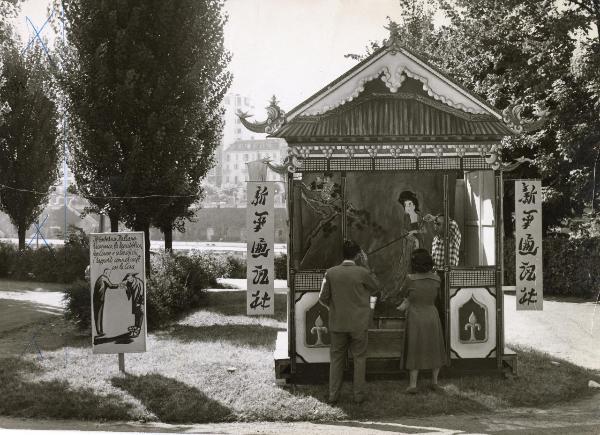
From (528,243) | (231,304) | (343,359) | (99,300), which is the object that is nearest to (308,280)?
(343,359)

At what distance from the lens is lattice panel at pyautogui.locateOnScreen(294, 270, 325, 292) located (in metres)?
8.85

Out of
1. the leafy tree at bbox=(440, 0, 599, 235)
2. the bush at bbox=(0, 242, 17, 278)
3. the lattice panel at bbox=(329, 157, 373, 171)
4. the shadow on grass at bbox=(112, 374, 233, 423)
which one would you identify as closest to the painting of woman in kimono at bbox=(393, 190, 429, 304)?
the lattice panel at bbox=(329, 157, 373, 171)

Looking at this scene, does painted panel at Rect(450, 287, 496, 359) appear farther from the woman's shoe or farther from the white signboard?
the white signboard

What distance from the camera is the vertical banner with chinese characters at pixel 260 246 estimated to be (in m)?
8.91

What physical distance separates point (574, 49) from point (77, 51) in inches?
496

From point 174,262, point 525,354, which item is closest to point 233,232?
point 174,262

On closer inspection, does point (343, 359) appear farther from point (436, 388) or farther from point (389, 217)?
point (389, 217)

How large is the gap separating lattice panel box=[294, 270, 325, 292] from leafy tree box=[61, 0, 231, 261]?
711 cm

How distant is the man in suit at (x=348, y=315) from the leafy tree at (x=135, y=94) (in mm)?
8115

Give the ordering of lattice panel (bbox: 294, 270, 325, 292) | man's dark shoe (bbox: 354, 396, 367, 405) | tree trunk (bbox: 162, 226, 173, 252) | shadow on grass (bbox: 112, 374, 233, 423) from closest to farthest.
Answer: shadow on grass (bbox: 112, 374, 233, 423) → man's dark shoe (bbox: 354, 396, 367, 405) → lattice panel (bbox: 294, 270, 325, 292) → tree trunk (bbox: 162, 226, 173, 252)

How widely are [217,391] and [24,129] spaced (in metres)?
21.6

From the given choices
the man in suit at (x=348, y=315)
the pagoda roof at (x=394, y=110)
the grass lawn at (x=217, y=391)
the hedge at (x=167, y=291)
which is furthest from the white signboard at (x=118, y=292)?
the hedge at (x=167, y=291)

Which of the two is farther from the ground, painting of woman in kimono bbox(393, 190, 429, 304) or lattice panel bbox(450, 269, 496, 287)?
painting of woman in kimono bbox(393, 190, 429, 304)

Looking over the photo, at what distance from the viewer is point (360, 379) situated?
789cm
